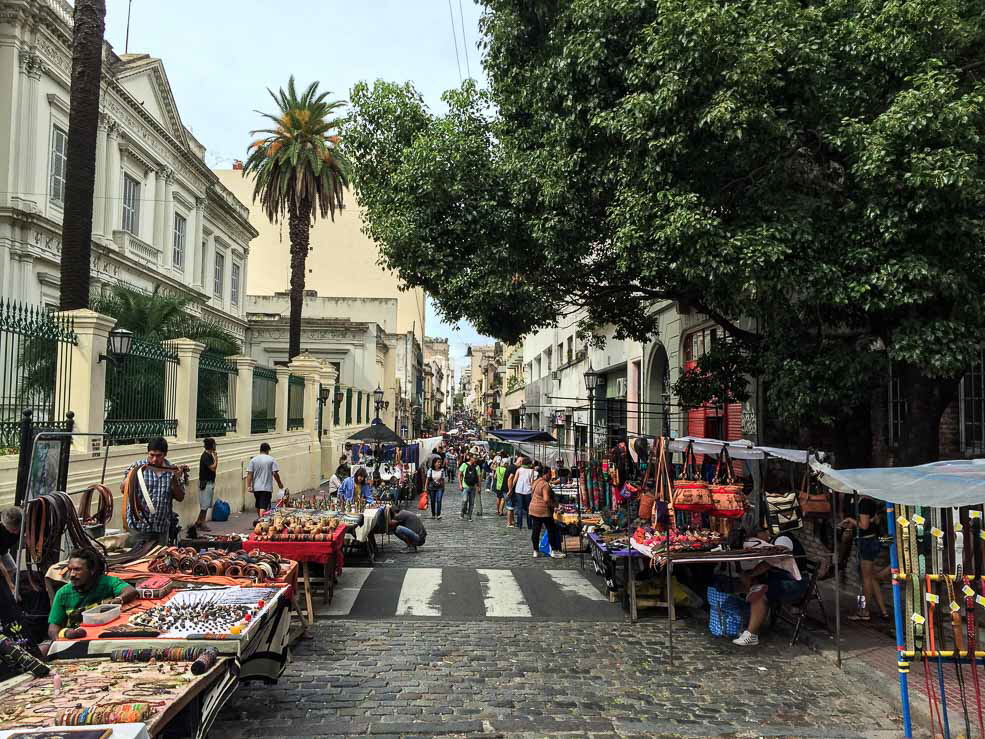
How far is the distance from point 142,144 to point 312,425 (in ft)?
36.9

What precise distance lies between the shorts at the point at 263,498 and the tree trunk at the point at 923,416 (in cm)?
1150

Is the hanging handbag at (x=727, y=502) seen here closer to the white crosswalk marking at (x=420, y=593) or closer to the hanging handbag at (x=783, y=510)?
the hanging handbag at (x=783, y=510)

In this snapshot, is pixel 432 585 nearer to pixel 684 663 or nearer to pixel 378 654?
pixel 378 654

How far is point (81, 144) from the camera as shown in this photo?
1220cm

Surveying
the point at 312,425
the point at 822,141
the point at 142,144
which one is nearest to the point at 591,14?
the point at 822,141

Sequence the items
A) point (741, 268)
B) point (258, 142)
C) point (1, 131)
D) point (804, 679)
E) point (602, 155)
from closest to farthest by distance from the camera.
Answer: point (804, 679), point (741, 268), point (602, 155), point (1, 131), point (258, 142)

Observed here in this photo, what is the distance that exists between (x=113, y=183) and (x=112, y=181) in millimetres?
70

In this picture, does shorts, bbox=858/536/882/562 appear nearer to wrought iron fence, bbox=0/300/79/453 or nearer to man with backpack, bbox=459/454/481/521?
wrought iron fence, bbox=0/300/79/453

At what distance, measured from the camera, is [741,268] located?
9078 mm

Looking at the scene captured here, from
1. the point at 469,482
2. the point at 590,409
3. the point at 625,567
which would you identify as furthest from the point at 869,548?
the point at 469,482

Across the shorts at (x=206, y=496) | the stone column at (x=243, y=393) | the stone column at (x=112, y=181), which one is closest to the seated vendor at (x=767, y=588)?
the shorts at (x=206, y=496)

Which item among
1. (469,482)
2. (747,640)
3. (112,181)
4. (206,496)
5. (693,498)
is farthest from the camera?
(112,181)

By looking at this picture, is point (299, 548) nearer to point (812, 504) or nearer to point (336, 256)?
point (812, 504)

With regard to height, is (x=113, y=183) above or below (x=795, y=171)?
above
